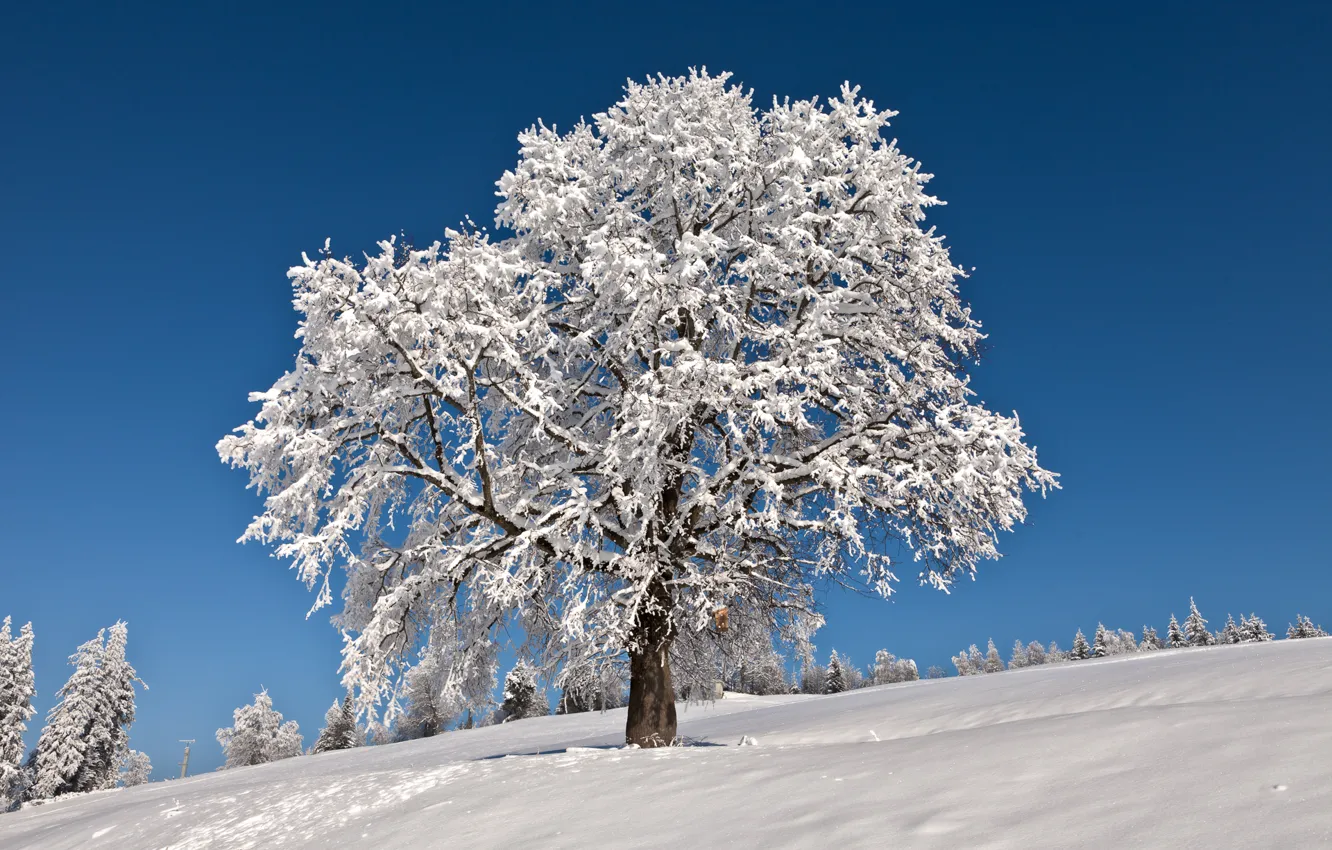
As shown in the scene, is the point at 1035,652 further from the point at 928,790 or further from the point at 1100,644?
the point at 928,790

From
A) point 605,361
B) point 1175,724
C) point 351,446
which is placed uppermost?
point 605,361

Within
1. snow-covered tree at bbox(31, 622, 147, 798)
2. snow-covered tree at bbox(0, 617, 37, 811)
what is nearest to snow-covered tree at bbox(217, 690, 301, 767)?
snow-covered tree at bbox(31, 622, 147, 798)

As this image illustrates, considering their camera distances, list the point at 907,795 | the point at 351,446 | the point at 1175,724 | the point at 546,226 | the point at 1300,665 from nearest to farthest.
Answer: the point at 907,795
the point at 1175,724
the point at 1300,665
the point at 351,446
the point at 546,226

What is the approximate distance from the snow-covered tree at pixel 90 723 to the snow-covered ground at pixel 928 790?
148 feet

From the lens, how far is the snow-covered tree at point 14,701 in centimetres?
4156

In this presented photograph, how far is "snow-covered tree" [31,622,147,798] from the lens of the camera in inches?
1713

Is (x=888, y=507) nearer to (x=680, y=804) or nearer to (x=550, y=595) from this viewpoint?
(x=550, y=595)

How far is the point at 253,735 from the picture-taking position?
201 ft

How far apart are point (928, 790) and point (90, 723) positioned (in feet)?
183

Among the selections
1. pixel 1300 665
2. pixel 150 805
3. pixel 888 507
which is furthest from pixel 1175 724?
pixel 150 805

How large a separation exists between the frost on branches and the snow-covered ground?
7.29 feet

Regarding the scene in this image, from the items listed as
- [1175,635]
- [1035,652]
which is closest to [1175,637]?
[1175,635]

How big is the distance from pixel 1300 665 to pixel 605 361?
8797 mm

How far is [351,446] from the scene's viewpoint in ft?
33.8
